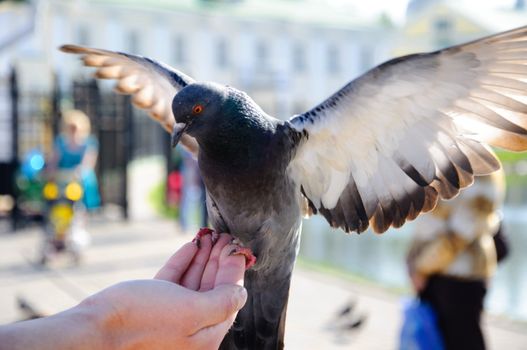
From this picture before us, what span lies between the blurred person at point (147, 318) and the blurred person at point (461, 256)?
2.24 meters

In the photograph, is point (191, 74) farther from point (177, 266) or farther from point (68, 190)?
point (177, 266)

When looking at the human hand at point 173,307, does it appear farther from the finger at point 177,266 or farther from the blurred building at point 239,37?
the blurred building at point 239,37

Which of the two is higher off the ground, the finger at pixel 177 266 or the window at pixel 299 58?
the finger at pixel 177 266

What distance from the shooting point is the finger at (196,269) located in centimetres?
185

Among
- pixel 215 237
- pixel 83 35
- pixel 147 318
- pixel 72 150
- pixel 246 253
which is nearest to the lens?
pixel 147 318

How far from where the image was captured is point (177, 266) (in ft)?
6.10

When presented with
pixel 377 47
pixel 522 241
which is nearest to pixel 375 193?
pixel 522 241

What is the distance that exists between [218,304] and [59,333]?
0.44 meters

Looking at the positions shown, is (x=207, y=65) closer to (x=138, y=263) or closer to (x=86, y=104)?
(x=86, y=104)

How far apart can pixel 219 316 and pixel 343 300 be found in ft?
18.1

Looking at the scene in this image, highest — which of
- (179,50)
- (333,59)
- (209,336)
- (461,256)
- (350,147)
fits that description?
(350,147)

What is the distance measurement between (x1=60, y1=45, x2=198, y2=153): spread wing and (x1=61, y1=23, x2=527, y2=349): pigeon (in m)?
0.27

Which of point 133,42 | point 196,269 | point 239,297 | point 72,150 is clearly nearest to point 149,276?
point 72,150

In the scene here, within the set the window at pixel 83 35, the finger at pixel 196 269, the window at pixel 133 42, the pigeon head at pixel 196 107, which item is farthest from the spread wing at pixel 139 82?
the window at pixel 133 42
